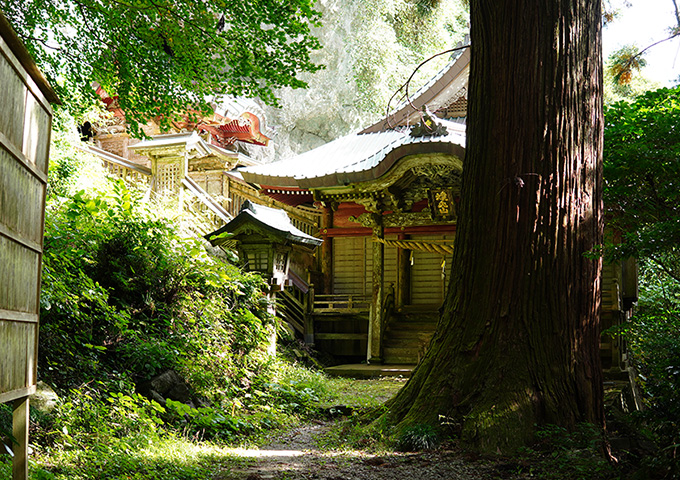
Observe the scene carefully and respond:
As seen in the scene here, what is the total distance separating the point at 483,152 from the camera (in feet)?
16.0

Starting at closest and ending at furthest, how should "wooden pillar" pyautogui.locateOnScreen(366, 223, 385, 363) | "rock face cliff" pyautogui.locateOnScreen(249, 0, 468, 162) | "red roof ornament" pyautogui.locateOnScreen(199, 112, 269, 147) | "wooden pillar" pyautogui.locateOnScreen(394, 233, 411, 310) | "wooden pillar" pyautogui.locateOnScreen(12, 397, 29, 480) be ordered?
"wooden pillar" pyautogui.locateOnScreen(12, 397, 29, 480) → "wooden pillar" pyautogui.locateOnScreen(366, 223, 385, 363) → "wooden pillar" pyautogui.locateOnScreen(394, 233, 411, 310) → "red roof ornament" pyautogui.locateOnScreen(199, 112, 269, 147) → "rock face cliff" pyautogui.locateOnScreen(249, 0, 468, 162)

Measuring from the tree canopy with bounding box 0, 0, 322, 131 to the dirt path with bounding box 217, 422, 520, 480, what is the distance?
3.54m

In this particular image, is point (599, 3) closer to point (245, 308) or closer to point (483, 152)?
point (483, 152)

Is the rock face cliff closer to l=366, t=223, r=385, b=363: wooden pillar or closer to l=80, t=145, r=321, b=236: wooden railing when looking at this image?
l=80, t=145, r=321, b=236: wooden railing

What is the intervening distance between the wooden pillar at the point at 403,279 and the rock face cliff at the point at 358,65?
14103 millimetres

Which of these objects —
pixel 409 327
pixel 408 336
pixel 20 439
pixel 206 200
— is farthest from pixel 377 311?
pixel 20 439

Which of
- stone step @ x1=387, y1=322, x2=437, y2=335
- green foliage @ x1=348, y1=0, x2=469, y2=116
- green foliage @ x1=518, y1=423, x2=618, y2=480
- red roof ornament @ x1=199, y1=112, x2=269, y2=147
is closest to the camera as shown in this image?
green foliage @ x1=518, y1=423, x2=618, y2=480

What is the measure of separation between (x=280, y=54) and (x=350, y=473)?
14.1ft

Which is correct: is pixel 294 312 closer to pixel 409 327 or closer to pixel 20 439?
pixel 409 327

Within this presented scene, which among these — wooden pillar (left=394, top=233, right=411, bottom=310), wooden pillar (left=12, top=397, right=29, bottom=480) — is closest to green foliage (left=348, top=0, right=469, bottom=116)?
wooden pillar (left=394, top=233, right=411, bottom=310)

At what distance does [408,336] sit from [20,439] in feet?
35.0

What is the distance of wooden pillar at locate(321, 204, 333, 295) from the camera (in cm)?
1484

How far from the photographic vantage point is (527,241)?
455cm

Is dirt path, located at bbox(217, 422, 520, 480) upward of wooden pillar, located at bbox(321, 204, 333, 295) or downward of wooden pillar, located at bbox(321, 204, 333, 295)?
downward
